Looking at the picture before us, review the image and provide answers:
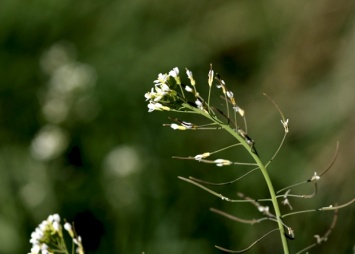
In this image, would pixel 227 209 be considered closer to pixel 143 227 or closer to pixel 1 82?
pixel 143 227

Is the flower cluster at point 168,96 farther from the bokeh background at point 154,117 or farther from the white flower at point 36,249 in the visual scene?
the bokeh background at point 154,117

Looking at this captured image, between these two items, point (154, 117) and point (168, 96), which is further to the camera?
point (154, 117)

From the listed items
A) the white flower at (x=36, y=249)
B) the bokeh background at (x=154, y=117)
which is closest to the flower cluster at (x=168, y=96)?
the white flower at (x=36, y=249)

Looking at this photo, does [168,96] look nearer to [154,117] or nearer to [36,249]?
[36,249]

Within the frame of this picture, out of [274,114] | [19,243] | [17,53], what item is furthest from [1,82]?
[274,114]

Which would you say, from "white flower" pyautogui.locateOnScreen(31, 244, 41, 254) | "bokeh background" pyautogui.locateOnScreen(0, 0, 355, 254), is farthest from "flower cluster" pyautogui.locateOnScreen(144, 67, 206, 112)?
"bokeh background" pyautogui.locateOnScreen(0, 0, 355, 254)

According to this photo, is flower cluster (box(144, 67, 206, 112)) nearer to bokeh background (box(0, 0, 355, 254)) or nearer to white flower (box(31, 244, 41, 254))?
white flower (box(31, 244, 41, 254))


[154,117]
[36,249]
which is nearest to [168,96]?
[36,249]

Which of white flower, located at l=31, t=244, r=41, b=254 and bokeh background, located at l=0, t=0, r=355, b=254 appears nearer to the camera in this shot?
white flower, located at l=31, t=244, r=41, b=254
